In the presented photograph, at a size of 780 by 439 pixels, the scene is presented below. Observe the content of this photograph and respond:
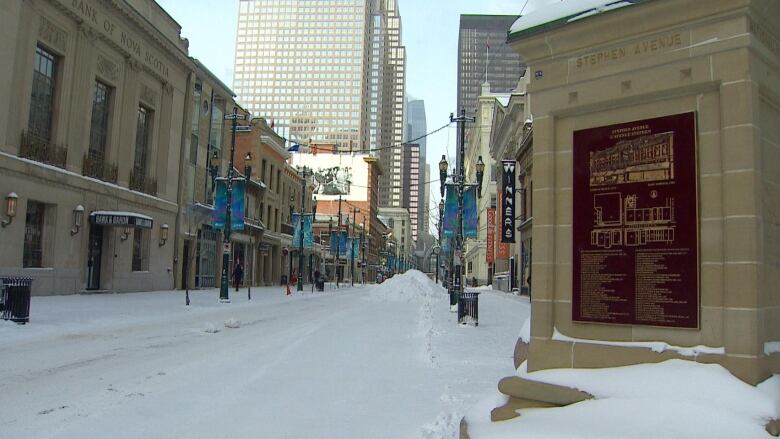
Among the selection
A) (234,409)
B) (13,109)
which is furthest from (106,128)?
(234,409)

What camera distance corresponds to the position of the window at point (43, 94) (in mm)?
22844

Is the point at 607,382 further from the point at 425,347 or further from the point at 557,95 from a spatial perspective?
the point at 425,347

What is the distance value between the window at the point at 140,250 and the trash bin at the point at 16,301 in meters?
17.3

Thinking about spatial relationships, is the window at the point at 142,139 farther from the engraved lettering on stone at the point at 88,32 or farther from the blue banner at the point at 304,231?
the blue banner at the point at 304,231

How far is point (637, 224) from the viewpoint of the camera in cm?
462

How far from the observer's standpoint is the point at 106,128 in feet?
91.9

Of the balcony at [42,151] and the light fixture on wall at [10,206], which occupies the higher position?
the balcony at [42,151]

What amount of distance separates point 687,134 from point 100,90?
1124 inches

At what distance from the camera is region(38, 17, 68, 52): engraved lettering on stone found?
75.4 feet

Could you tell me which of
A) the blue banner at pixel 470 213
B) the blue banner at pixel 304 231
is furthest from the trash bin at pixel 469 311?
the blue banner at pixel 304 231

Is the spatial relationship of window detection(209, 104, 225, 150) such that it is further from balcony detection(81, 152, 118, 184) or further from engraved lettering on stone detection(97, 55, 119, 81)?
balcony detection(81, 152, 118, 184)

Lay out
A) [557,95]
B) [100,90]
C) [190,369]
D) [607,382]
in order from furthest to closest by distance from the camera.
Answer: [100,90] → [190,369] → [557,95] → [607,382]

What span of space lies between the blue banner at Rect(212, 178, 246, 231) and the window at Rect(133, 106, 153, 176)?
459cm

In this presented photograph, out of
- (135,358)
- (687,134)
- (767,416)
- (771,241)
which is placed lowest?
(135,358)
